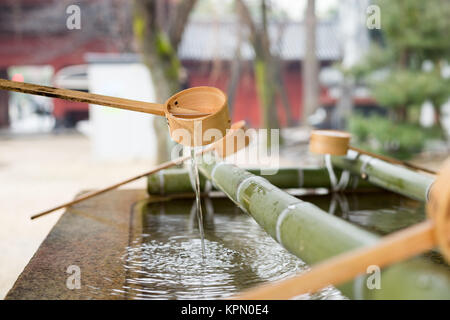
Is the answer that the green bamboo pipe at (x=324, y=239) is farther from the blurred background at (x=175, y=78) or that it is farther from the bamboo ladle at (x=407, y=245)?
the blurred background at (x=175, y=78)

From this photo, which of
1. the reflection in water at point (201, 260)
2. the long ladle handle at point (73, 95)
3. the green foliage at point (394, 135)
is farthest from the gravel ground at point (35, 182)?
the green foliage at point (394, 135)

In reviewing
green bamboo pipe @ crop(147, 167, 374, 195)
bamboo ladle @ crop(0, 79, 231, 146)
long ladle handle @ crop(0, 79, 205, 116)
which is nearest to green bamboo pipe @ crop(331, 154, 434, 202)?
green bamboo pipe @ crop(147, 167, 374, 195)

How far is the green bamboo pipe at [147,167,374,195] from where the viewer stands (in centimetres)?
288

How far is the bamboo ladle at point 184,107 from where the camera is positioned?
5.32ft

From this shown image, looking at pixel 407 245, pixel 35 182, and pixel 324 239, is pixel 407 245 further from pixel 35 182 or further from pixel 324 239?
pixel 35 182

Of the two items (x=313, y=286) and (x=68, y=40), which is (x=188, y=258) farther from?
(x=68, y=40)

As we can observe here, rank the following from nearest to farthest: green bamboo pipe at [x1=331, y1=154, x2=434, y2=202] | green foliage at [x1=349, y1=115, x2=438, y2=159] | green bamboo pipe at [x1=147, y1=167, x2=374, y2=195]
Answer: green bamboo pipe at [x1=331, y1=154, x2=434, y2=202], green bamboo pipe at [x1=147, y1=167, x2=374, y2=195], green foliage at [x1=349, y1=115, x2=438, y2=159]

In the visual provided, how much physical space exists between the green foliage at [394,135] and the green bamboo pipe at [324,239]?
6.72 m

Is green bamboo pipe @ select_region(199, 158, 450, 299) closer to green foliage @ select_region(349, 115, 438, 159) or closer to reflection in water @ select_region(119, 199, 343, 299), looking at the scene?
reflection in water @ select_region(119, 199, 343, 299)

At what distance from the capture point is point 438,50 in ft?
26.0

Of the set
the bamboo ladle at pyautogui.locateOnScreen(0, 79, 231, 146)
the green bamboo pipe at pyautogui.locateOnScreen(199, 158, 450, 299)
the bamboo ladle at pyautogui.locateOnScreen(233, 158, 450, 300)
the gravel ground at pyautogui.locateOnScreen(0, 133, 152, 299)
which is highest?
the bamboo ladle at pyautogui.locateOnScreen(0, 79, 231, 146)

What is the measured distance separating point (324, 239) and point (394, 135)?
24.1 feet

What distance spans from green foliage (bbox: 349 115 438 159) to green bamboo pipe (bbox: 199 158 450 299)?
672 cm

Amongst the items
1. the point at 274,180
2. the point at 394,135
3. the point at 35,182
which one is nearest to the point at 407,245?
the point at 274,180
